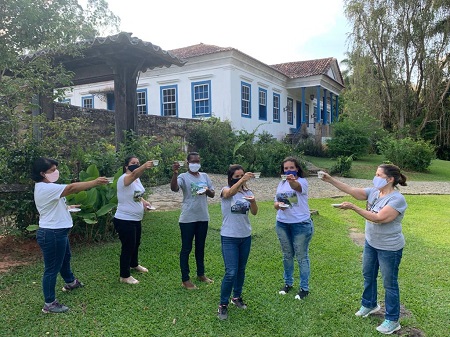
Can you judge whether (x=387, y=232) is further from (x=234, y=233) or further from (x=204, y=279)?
(x=204, y=279)

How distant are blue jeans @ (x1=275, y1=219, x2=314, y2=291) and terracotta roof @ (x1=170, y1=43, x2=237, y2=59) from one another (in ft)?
46.8

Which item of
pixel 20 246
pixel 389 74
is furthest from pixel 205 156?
pixel 389 74

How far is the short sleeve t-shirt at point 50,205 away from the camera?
3.43m

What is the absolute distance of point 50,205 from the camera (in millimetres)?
3477

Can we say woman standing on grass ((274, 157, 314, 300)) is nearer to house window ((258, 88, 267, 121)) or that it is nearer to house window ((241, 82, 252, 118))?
house window ((241, 82, 252, 118))

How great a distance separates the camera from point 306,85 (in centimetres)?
2244

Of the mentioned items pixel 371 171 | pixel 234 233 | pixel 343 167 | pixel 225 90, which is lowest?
pixel 371 171

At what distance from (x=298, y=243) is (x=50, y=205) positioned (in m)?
2.49

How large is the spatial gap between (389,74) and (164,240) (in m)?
21.2

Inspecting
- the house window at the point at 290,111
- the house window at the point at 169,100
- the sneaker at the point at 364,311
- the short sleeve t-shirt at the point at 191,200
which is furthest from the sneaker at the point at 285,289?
the house window at the point at 290,111

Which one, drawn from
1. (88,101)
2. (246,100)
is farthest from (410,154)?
(88,101)

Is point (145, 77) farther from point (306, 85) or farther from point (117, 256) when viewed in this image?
point (117, 256)

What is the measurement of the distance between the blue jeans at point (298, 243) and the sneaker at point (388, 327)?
2.73 feet

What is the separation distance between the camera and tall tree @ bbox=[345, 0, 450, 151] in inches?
813
